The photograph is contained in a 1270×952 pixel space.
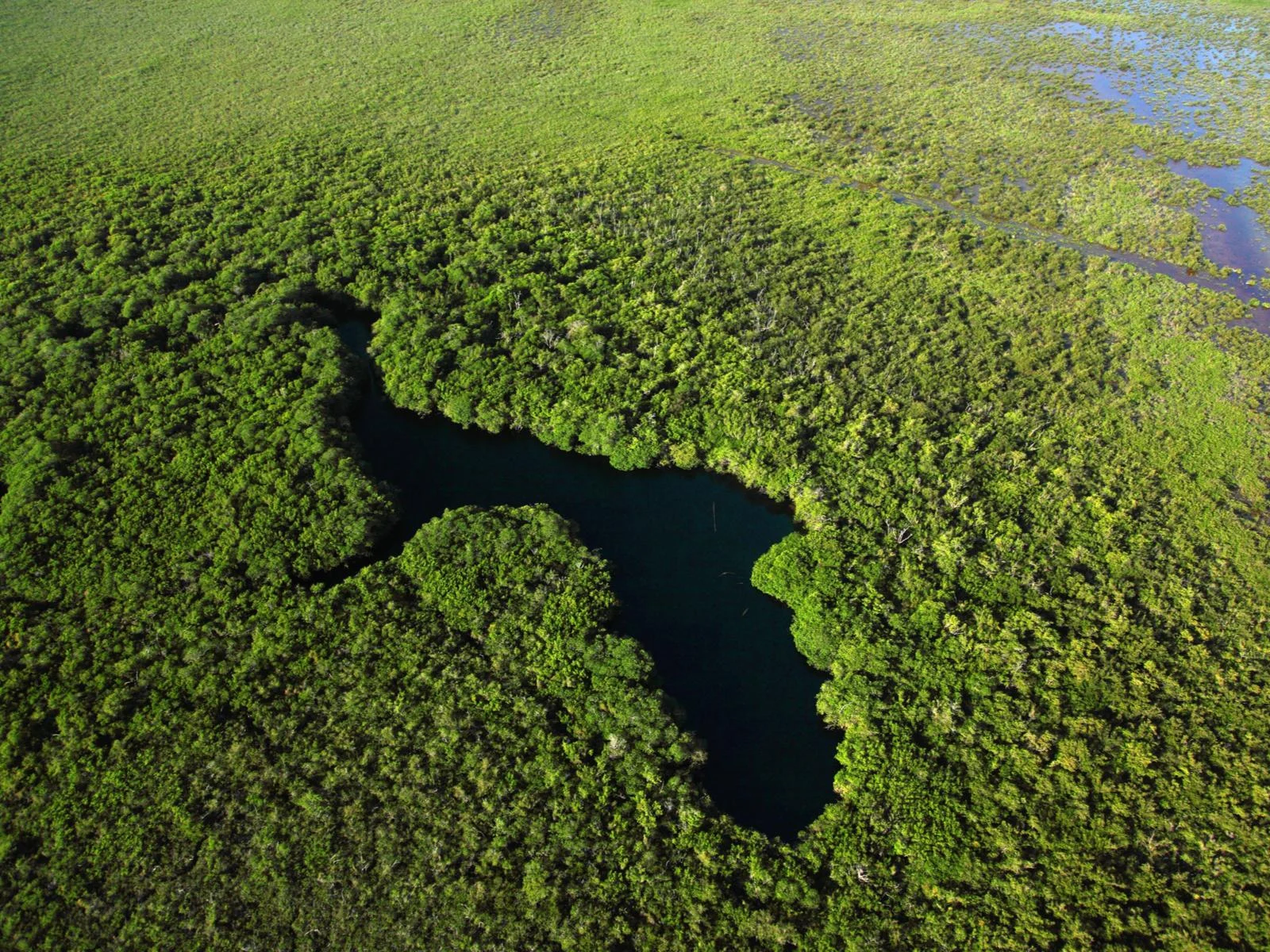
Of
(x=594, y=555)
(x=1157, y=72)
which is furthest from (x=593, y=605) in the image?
(x=1157, y=72)

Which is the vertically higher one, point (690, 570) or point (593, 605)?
point (593, 605)

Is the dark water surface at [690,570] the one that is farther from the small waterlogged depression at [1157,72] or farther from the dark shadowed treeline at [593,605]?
the small waterlogged depression at [1157,72]

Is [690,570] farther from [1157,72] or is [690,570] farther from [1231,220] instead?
[1157,72]

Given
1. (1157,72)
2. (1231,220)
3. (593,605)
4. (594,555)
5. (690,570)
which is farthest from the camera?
(1157,72)

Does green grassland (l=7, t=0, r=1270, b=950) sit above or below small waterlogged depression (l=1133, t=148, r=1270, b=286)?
above

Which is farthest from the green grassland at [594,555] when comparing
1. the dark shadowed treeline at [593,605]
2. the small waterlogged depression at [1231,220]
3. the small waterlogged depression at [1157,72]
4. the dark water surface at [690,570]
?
the small waterlogged depression at [1157,72]

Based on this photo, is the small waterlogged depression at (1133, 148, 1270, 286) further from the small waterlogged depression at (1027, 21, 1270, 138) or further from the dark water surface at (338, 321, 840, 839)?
the dark water surface at (338, 321, 840, 839)

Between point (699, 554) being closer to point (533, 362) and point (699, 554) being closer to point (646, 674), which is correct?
point (646, 674)

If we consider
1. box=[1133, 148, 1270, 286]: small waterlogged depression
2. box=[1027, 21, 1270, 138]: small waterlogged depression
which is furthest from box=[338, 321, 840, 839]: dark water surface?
box=[1027, 21, 1270, 138]: small waterlogged depression
